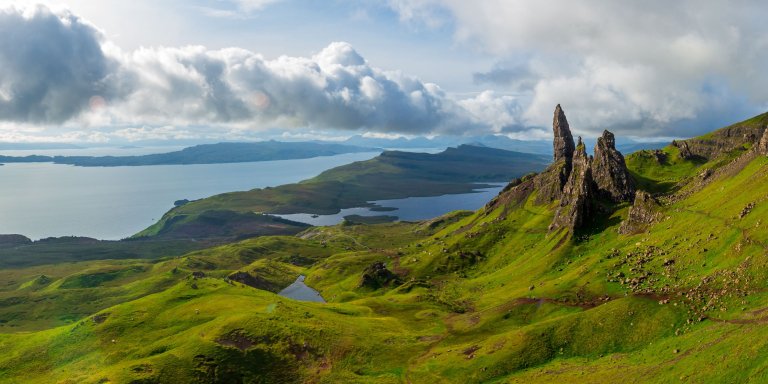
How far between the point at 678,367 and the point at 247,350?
263 ft

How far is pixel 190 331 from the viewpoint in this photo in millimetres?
115125

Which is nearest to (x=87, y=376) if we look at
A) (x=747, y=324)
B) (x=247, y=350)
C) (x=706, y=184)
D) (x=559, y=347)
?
(x=247, y=350)

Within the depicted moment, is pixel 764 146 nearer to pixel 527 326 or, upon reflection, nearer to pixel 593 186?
pixel 593 186

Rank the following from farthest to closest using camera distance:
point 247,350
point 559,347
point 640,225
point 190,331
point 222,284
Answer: point 222,284 < point 640,225 < point 190,331 < point 247,350 < point 559,347

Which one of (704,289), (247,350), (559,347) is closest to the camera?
(704,289)

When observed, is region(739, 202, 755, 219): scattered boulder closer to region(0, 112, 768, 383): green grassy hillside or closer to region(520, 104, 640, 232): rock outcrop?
region(0, 112, 768, 383): green grassy hillside

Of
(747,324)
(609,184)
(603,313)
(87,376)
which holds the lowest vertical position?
(87,376)

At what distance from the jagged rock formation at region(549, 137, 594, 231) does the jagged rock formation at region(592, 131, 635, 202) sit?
408 centimetres

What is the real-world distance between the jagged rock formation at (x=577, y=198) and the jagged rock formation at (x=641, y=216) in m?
17.1

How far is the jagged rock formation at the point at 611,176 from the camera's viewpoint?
547 feet

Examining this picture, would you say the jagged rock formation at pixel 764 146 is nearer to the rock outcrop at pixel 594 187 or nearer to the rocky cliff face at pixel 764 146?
the rocky cliff face at pixel 764 146

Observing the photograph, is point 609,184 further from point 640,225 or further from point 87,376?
point 87,376

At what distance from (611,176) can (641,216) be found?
4250 cm

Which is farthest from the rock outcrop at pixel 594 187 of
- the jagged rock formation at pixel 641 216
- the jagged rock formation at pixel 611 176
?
the jagged rock formation at pixel 641 216
